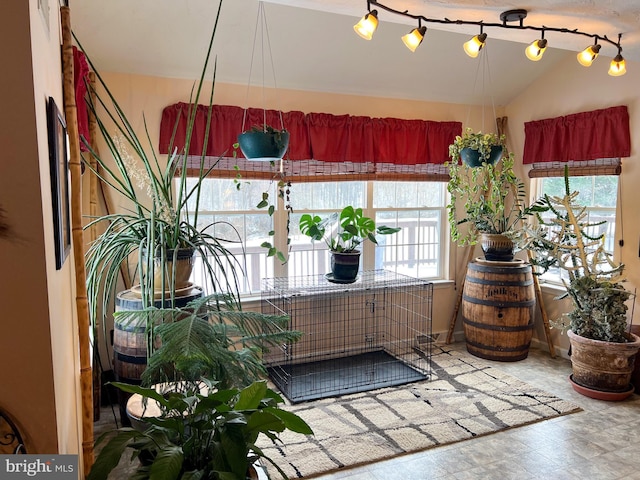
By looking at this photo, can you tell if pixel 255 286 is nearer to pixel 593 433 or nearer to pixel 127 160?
pixel 127 160

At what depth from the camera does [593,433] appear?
2811mm

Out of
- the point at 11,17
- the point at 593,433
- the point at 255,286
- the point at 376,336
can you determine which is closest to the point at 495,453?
the point at 593,433

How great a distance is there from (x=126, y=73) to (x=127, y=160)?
2.03ft

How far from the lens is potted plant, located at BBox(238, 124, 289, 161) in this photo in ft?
8.54

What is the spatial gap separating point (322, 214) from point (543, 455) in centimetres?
239

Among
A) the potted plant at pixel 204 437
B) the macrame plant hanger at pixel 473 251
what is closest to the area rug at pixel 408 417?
the macrame plant hanger at pixel 473 251

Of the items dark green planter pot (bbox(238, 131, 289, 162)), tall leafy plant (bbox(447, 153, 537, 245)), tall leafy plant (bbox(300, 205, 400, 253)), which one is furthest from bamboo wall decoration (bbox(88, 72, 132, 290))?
tall leafy plant (bbox(447, 153, 537, 245))

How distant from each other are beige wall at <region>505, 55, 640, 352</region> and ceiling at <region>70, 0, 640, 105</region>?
0.09m

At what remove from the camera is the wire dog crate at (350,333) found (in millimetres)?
3605

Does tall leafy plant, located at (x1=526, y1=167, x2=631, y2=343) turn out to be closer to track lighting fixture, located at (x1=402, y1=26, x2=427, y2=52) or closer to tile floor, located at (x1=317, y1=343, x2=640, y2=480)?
tile floor, located at (x1=317, y1=343, x2=640, y2=480)

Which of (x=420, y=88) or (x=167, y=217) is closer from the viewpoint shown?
(x=167, y=217)

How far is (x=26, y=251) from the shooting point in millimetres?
956

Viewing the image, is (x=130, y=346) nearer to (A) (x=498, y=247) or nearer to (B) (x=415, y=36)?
(B) (x=415, y=36)

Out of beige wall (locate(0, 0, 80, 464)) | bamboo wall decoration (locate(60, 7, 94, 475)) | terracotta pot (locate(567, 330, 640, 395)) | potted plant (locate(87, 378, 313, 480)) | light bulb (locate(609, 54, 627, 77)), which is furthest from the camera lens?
terracotta pot (locate(567, 330, 640, 395))
